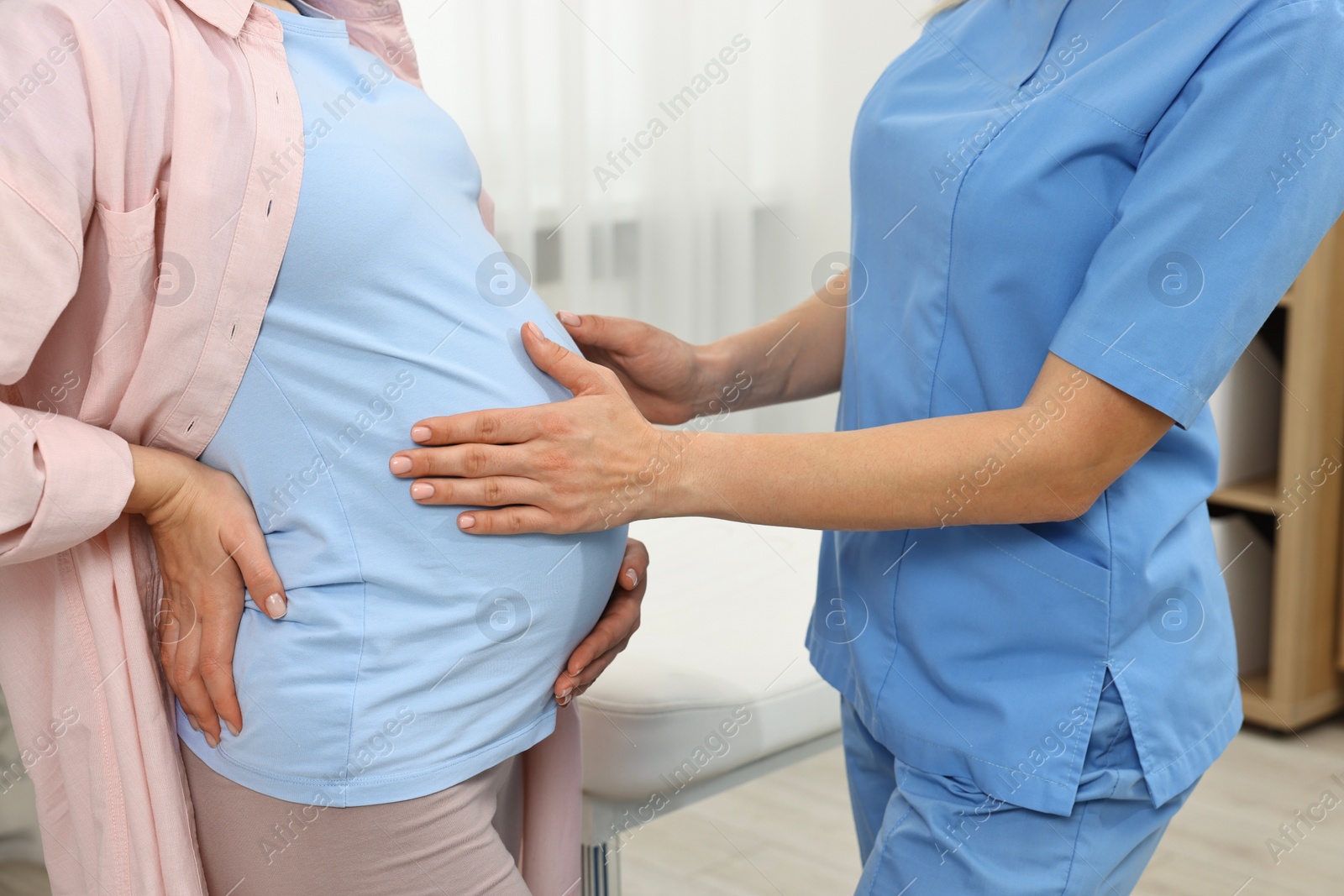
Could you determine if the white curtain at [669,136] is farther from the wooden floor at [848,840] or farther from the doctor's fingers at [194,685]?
the doctor's fingers at [194,685]

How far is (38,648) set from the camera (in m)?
0.76

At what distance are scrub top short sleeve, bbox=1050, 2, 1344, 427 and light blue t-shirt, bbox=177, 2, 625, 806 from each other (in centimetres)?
41

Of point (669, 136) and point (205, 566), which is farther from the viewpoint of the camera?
point (669, 136)

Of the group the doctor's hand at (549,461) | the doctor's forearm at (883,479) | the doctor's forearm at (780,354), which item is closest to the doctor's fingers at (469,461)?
the doctor's hand at (549,461)

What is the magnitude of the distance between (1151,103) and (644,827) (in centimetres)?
158

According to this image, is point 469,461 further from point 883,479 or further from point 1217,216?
point 1217,216

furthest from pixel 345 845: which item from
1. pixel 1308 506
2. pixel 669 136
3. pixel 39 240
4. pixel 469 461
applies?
pixel 1308 506

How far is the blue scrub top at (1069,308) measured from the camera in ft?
2.19

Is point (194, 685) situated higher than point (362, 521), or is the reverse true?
point (362, 521)

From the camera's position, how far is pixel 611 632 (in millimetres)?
831

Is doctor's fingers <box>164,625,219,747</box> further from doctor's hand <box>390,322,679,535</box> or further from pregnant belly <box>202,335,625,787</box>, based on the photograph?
doctor's hand <box>390,322,679,535</box>

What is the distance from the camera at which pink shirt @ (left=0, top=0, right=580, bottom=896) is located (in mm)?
619

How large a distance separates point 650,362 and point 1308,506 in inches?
69.0

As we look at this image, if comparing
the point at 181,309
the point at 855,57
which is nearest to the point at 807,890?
the point at 181,309
